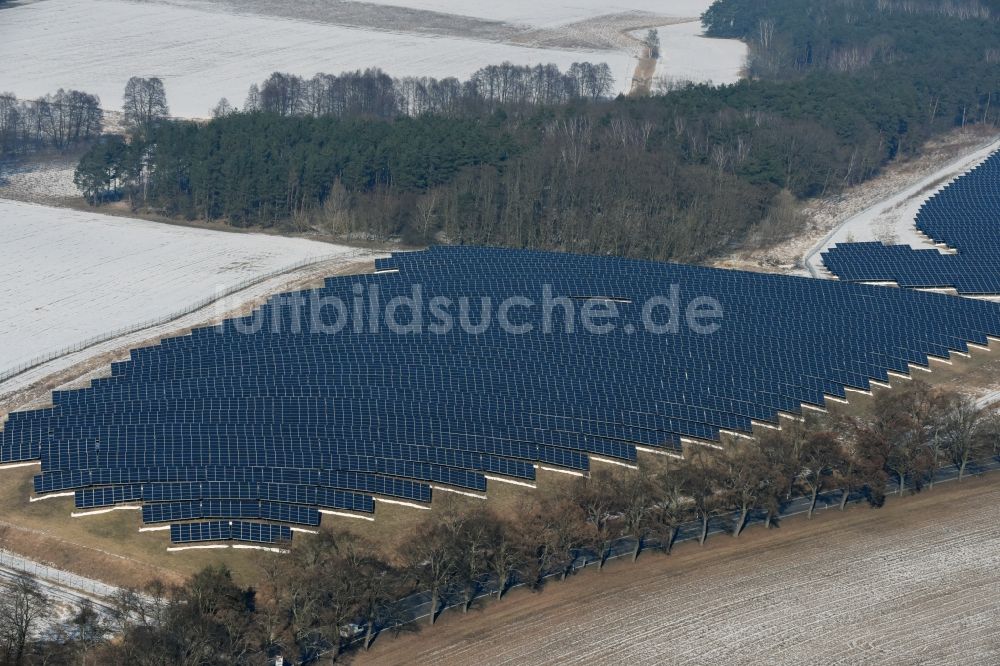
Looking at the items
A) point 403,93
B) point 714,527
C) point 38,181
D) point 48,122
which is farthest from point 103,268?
point 403,93

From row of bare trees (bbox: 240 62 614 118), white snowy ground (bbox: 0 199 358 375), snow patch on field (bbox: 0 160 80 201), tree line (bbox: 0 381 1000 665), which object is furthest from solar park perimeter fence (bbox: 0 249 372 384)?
row of bare trees (bbox: 240 62 614 118)

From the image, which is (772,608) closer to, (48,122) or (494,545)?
(494,545)

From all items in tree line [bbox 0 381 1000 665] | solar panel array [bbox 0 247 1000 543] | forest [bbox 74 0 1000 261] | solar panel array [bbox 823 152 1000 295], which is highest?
forest [bbox 74 0 1000 261]

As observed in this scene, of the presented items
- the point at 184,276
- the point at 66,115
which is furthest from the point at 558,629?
the point at 66,115

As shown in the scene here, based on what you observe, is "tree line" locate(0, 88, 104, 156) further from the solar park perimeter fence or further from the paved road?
the paved road

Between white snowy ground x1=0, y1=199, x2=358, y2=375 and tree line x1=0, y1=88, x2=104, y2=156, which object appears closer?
white snowy ground x1=0, y1=199, x2=358, y2=375

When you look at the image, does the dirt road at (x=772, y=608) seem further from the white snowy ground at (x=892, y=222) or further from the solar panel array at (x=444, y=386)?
the white snowy ground at (x=892, y=222)

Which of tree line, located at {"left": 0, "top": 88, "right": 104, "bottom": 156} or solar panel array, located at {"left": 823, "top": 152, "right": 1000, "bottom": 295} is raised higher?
tree line, located at {"left": 0, "top": 88, "right": 104, "bottom": 156}
